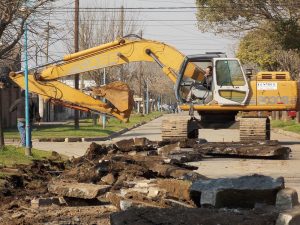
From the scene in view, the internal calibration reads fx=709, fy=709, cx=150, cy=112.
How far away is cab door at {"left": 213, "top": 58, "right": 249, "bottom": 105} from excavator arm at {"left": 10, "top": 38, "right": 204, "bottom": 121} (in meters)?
1.01

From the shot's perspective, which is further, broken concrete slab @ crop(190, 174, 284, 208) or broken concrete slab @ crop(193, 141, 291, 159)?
broken concrete slab @ crop(193, 141, 291, 159)

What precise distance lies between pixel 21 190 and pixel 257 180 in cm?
427

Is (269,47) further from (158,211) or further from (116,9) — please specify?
(158,211)

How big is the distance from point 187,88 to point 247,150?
524 centimetres

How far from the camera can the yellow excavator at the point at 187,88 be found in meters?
23.8

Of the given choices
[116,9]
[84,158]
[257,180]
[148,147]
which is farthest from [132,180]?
[116,9]

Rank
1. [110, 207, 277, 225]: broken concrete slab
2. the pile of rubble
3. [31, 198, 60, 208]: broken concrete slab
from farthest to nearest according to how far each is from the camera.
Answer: [31, 198, 60, 208]: broken concrete slab < the pile of rubble < [110, 207, 277, 225]: broken concrete slab

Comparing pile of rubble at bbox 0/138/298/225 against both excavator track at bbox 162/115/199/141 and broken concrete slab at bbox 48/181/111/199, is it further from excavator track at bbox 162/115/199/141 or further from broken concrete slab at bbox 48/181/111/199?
excavator track at bbox 162/115/199/141

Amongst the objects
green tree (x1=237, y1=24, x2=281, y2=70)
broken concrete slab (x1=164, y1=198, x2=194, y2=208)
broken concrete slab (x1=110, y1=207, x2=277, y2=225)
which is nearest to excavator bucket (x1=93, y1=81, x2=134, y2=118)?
broken concrete slab (x1=164, y1=198, x2=194, y2=208)

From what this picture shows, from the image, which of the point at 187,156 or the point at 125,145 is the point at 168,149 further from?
the point at 187,156

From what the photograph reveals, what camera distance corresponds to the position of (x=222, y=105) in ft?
78.7

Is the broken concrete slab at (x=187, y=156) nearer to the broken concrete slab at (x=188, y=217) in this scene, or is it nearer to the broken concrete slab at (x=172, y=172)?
the broken concrete slab at (x=172, y=172)

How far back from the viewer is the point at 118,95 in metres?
23.8

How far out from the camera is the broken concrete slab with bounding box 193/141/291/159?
1952 cm
